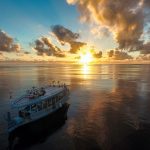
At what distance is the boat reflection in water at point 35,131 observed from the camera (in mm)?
44031

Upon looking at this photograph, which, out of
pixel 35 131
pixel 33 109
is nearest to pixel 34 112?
pixel 33 109

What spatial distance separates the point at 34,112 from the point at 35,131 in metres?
5.03

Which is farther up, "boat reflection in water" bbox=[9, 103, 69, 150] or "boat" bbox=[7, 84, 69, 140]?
"boat" bbox=[7, 84, 69, 140]

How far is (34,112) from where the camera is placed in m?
52.8

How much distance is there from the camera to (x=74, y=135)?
4594cm

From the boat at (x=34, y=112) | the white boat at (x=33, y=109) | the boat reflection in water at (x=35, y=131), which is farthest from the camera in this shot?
the white boat at (x=33, y=109)

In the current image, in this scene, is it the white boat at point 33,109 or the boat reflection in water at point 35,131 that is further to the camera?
the white boat at point 33,109

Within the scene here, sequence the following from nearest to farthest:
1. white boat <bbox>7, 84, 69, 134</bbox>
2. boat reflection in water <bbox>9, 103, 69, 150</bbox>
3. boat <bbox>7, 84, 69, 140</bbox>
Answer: boat reflection in water <bbox>9, 103, 69, 150</bbox>
boat <bbox>7, 84, 69, 140</bbox>
white boat <bbox>7, 84, 69, 134</bbox>

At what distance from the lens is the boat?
48188 mm

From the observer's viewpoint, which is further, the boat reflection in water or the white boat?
the white boat

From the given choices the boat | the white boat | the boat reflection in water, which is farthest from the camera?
the white boat

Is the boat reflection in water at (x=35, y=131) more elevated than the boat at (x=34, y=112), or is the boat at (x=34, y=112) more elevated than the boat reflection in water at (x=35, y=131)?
the boat at (x=34, y=112)

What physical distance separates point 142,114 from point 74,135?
25454mm

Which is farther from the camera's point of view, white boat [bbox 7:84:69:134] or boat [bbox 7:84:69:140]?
white boat [bbox 7:84:69:134]
